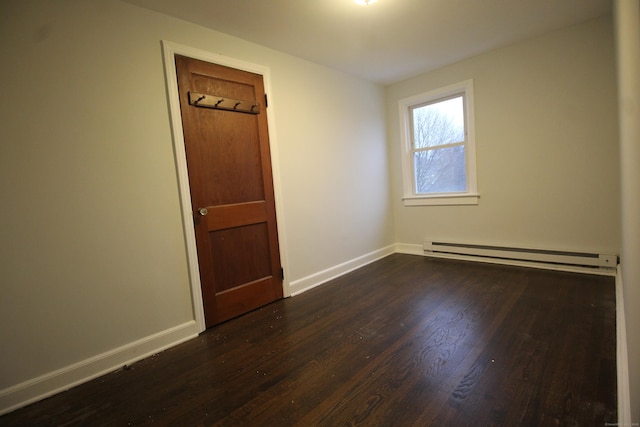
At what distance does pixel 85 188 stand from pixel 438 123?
12.6ft

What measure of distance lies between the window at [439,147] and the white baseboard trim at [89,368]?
3280 millimetres

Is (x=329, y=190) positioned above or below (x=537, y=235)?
above

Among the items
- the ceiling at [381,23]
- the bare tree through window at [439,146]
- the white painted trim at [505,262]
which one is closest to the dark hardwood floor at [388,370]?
the white painted trim at [505,262]

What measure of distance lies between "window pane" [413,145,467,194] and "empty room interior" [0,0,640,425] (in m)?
0.03

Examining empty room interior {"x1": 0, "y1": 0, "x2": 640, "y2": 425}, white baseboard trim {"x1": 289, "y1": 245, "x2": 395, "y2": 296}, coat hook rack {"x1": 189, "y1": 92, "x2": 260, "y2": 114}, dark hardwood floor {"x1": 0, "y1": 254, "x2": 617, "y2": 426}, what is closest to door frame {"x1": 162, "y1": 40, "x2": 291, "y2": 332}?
empty room interior {"x1": 0, "y1": 0, "x2": 640, "y2": 425}

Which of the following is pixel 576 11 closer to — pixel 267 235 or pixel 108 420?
pixel 267 235

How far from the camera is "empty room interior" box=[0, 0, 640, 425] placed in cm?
151

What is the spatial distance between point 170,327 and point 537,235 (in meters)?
3.73

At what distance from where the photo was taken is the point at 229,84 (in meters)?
2.48

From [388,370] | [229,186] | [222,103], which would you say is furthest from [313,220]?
[388,370]

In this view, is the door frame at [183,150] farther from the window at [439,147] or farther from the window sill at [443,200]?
the window sill at [443,200]

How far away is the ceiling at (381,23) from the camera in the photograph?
2168mm

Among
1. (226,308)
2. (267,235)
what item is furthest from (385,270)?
(226,308)

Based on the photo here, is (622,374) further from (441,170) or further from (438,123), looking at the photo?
(438,123)
